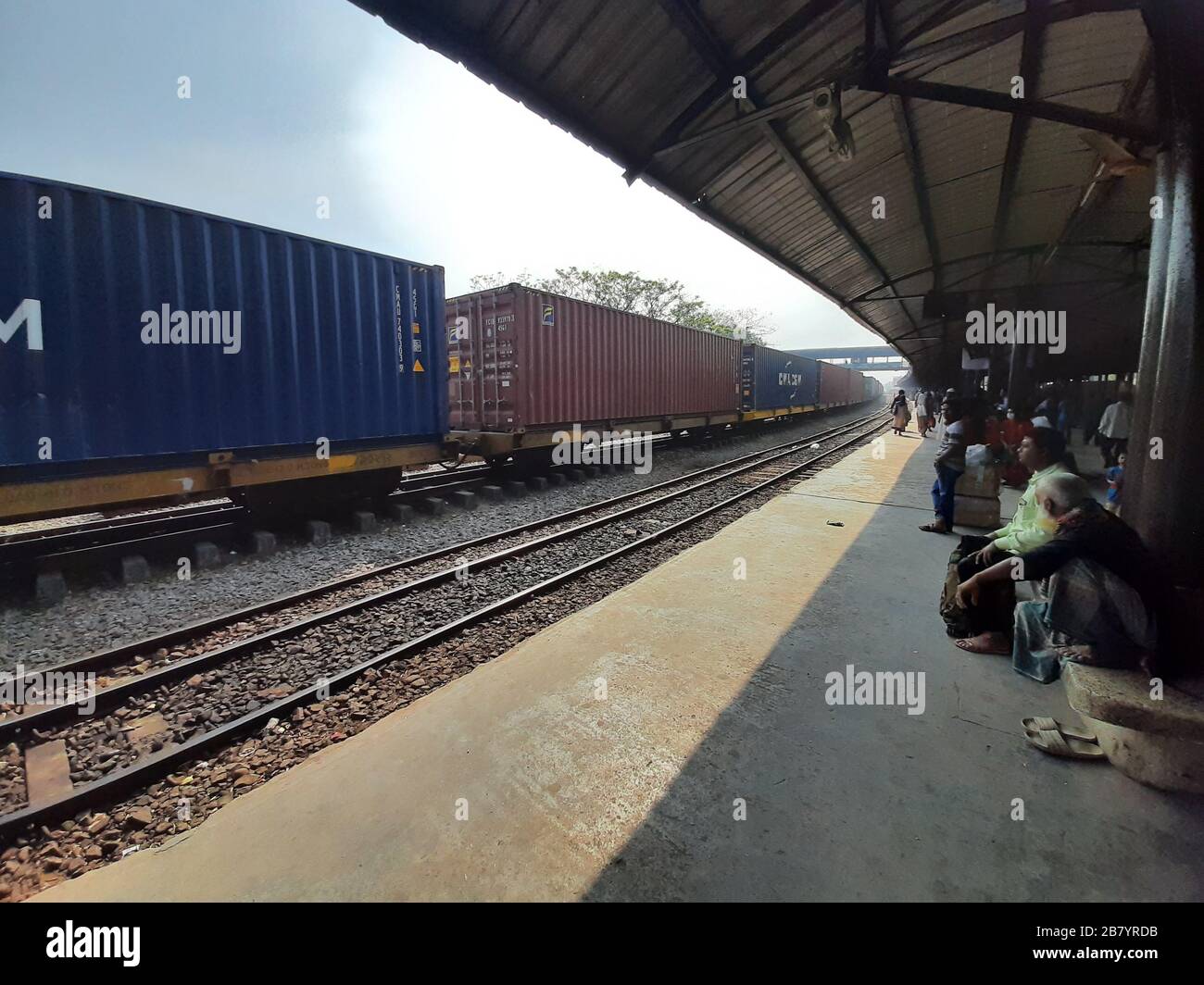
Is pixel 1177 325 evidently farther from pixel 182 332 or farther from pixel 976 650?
pixel 182 332

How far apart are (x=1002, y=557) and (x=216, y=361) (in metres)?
7.45

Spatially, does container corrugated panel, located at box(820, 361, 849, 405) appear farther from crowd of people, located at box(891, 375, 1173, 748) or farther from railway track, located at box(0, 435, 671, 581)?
railway track, located at box(0, 435, 671, 581)

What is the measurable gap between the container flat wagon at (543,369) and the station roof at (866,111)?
4289 mm

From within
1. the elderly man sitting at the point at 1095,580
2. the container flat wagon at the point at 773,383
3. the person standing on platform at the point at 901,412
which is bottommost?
the elderly man sitting at the point at 1095,580

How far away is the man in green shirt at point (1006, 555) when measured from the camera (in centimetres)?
338

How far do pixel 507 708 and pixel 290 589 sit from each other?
3309mm

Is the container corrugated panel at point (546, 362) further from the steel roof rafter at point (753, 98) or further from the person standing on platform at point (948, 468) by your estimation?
the person standing on platform at point (948, 468)

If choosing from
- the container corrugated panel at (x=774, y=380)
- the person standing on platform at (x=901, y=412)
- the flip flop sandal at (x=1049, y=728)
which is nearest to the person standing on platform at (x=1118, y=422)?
the flip flop sandal at (x=1049, y=728)

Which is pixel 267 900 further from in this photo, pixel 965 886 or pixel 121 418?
pixel 121 418

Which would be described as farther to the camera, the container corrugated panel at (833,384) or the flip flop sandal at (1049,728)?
the container corrugated panel at (833,384)

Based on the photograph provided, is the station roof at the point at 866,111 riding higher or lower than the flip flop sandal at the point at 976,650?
higher

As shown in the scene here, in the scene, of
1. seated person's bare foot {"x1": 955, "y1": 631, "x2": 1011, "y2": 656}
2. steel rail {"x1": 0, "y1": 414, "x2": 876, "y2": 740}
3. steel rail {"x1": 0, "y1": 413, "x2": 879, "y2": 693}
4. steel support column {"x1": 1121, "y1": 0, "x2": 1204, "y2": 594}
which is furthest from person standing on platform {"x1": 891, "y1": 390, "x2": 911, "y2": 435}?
steel support column {"x1": 1121, "y1": 0, "x2": 1204, "y2": 594}

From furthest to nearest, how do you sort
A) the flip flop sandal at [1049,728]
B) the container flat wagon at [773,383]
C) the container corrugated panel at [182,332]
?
the container flat wagon at [773,383] → the container corrugated panel at [182,332] → the flip flop sandal at [1049,728]

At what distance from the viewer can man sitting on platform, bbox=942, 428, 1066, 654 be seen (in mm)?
3389
